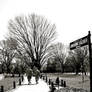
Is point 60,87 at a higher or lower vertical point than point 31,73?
lower

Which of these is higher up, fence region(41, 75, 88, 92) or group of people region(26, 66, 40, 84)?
group of people region(26, 66, 40, 84)

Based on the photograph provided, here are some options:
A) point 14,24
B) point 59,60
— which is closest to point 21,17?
point 14,24

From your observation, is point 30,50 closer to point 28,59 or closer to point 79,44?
point 28,59

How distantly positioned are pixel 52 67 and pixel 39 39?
6261cm

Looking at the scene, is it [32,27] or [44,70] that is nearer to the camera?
[32,27]

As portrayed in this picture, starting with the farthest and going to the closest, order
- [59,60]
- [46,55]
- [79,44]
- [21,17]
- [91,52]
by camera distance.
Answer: [59,60] → [46,55] → [21,17] → [79,44] → [91,52]

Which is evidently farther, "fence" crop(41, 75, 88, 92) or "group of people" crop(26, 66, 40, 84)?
"group of people" crop(26, 66, 40, 84)

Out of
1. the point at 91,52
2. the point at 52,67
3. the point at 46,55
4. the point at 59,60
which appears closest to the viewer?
the point at 91,52

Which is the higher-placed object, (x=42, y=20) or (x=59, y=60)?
(x=42, y=20)

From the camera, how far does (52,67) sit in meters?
107

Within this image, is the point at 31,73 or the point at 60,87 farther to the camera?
the point at 31,73

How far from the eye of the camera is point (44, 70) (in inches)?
4301

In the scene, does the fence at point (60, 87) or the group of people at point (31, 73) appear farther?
the group of people at point (31, 73)

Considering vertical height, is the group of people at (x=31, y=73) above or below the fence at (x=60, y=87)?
above
